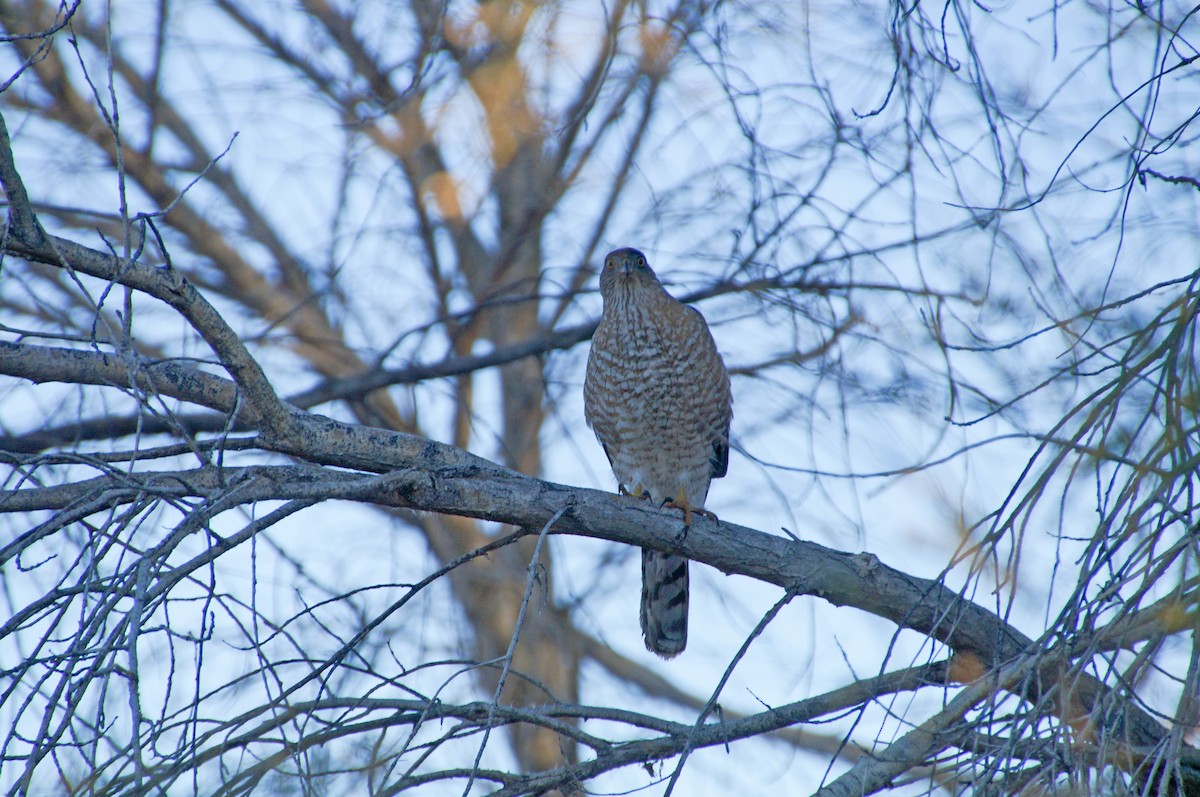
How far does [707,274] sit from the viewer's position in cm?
521

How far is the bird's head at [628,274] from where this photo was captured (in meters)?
5.32

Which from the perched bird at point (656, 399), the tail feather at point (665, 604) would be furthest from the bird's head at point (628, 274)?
the tail feather at point (665, 604)

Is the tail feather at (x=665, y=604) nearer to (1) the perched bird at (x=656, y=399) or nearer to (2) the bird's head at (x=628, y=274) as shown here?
(1) the perched bird at (x=656, y=399)

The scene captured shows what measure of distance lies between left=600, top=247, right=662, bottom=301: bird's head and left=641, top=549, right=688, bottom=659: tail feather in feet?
4.13

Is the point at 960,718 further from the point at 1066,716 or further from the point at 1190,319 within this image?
the point at 1190,319

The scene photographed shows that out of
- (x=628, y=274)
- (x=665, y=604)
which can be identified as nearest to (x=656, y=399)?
(x=628, y=274)

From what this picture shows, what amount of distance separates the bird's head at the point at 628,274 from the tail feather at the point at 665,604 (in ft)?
4.13

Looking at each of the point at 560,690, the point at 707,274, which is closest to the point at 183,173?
the point at 707,274

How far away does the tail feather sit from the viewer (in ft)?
17.9

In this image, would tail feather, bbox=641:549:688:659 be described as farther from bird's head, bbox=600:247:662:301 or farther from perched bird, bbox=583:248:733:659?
bird's head, bbox=600:247:662:301

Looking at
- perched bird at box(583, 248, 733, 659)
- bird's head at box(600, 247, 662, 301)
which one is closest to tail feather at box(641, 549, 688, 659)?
perched bird at box(583, 248, 733, 659)

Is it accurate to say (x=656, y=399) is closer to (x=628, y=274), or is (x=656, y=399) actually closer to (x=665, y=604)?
(x=628, y=274)

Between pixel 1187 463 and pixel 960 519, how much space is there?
1082 millimetres

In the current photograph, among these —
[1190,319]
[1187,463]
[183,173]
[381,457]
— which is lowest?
[1187,463]
